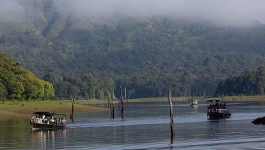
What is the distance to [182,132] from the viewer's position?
317ft

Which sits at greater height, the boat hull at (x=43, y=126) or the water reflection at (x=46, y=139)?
the boat hull at (x=43, y=126)

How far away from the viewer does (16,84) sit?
577 ft

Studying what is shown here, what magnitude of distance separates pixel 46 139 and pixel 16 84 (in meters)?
88.9

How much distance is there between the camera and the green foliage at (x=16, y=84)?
17466 centimetres

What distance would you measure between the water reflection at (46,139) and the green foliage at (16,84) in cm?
6650

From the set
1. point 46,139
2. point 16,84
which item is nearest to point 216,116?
point 16,84

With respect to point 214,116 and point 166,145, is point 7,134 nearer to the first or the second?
point 166,145

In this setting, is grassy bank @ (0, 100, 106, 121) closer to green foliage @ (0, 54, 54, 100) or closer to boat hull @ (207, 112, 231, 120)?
green foliage @ (0, 54, 54, 100)

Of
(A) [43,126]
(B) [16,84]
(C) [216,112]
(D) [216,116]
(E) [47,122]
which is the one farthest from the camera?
(B) [16,84]

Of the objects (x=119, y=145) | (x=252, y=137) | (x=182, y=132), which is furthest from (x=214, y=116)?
(x=119, y=145)

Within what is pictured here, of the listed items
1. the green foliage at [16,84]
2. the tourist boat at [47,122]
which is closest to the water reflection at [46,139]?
the tourist boat at [47,122]

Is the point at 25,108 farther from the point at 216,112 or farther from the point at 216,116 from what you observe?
the point at 216,116

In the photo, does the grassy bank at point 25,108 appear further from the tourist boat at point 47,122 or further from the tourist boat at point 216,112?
the tourist boat at point 216,112

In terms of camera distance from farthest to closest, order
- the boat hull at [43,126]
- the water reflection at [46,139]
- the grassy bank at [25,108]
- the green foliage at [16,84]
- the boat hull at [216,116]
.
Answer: the green foliage at [16,84] → the boat hull at [216,116] → the grassy bank at [25,108] → the boat hull at [43,126] → the water reflection at [46,139]
